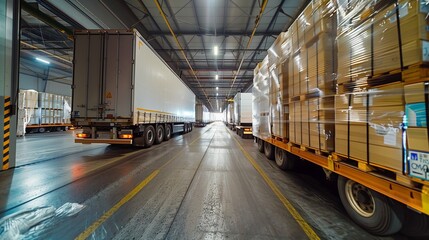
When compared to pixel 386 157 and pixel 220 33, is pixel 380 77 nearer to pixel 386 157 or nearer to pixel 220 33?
pixel 386 157

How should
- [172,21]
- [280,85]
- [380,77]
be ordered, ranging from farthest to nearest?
[172,21] < [280,85] < [380,77]

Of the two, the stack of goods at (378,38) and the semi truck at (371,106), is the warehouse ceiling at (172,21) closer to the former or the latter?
the semi truck at (371,106)

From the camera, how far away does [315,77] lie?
3.09 meters

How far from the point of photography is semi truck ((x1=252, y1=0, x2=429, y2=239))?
1.63 meters

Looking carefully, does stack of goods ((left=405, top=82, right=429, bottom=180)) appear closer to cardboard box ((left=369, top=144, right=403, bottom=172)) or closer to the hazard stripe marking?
cardboard box ((left=369, top=144, right=403, bottom=172))

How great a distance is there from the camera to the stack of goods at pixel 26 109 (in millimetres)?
12211

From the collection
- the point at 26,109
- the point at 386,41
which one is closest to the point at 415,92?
the point at 386,41

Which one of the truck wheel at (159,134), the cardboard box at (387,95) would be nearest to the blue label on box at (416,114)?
the cardboard box at (387,95)

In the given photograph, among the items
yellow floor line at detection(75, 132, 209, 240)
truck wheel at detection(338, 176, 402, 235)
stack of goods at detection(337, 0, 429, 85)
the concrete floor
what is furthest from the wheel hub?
yellow floor line at detection(75, 132, 209, 240)

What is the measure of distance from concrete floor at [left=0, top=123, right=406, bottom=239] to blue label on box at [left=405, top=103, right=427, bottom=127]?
1.47 metres

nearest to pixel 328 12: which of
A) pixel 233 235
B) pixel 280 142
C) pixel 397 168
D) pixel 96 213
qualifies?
pixel 397 168

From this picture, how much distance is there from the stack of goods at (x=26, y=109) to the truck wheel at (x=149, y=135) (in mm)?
10393

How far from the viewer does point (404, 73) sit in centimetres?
172

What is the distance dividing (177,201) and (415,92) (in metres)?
3.24
